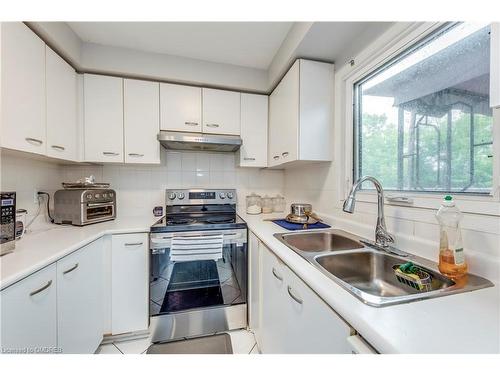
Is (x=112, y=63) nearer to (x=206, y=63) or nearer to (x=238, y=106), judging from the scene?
(x=206, y=63)

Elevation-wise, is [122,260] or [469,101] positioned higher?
[469,101]

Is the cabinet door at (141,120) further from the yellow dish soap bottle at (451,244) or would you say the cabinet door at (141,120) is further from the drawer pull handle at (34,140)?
the yellow dish soap bottle at (451,244)

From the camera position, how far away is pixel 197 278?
154cm

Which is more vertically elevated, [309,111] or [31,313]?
[309,111]

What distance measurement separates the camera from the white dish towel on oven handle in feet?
4.44

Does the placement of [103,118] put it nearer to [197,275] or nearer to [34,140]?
[34,140]

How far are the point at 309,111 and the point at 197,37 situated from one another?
994 mm

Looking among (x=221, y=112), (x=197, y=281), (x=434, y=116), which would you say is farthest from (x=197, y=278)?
(x=434, y=116)

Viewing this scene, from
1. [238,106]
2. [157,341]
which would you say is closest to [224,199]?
[238,106]

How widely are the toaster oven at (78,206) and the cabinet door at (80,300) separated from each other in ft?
1.06

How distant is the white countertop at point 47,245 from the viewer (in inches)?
30.0

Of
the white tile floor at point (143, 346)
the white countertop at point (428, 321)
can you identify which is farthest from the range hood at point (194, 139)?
the white tile floor at point (143, 346)

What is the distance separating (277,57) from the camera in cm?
166
